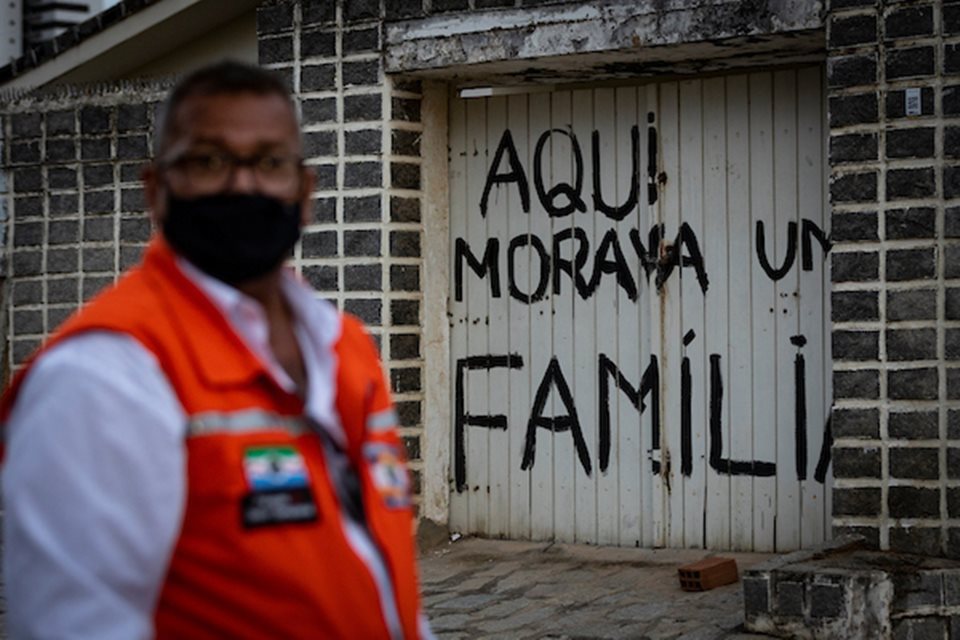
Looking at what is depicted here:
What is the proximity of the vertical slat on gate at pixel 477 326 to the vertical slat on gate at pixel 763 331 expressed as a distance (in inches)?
56.1

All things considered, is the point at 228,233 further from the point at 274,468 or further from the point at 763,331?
the point at 763,331

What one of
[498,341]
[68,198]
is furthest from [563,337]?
[68,198]

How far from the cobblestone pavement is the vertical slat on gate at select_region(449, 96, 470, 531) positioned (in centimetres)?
21

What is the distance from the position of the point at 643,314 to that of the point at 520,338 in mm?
681

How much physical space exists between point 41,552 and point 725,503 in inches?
255

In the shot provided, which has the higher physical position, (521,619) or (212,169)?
(212,169)

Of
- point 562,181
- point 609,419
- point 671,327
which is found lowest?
point 609,419

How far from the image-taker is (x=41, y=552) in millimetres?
2049

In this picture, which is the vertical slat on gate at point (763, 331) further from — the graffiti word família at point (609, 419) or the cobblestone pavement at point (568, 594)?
the cobblestone pavement at point (568, 594)

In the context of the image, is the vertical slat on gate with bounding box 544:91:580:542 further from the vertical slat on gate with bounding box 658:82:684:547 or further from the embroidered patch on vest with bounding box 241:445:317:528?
Result: the embroidered patch on vest with bounding box 241:445:317:528

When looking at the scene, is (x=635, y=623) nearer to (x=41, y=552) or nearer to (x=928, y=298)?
(x=928, y=298)

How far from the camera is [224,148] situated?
237cm

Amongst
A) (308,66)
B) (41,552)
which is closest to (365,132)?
(308,66)

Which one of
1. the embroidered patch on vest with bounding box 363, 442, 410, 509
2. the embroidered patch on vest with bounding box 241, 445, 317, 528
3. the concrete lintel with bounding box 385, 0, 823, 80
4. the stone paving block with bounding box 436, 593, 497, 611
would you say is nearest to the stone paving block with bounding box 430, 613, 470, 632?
the stone paving block with bounding box 436, 593, 497, 611
